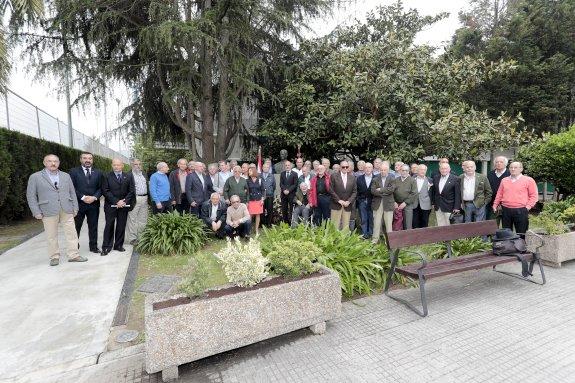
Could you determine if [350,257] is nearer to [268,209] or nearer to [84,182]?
[268,209]

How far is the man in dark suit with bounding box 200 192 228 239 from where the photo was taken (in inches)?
Result: 295

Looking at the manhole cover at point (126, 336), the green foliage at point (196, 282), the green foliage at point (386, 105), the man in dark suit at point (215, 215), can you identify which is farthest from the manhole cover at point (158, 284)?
the green foliage at point (386, 105)

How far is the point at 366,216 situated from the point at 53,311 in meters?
6.17

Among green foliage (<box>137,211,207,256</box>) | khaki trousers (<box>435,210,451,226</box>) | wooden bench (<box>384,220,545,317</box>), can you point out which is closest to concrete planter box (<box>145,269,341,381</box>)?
wooden bench (<box>384,220,545,317</box>)

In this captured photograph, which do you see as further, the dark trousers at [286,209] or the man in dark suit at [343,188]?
the dark trousers at [286,209]

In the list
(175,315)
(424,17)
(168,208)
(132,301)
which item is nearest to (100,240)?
→ (168,208)

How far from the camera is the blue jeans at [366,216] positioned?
25.5ft

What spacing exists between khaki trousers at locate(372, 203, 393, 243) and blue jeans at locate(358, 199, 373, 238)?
0.29 m

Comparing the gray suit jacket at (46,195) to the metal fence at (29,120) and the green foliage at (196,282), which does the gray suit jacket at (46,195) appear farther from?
the green foliage at (196,282)

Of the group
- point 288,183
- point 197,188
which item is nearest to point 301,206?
point 288,183

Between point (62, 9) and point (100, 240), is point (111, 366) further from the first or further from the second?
A: point (62, 9)

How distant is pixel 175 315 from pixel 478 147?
9.05 m

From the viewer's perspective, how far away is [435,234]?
4766 mm

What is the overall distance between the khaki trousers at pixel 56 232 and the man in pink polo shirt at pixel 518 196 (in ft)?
26.3
